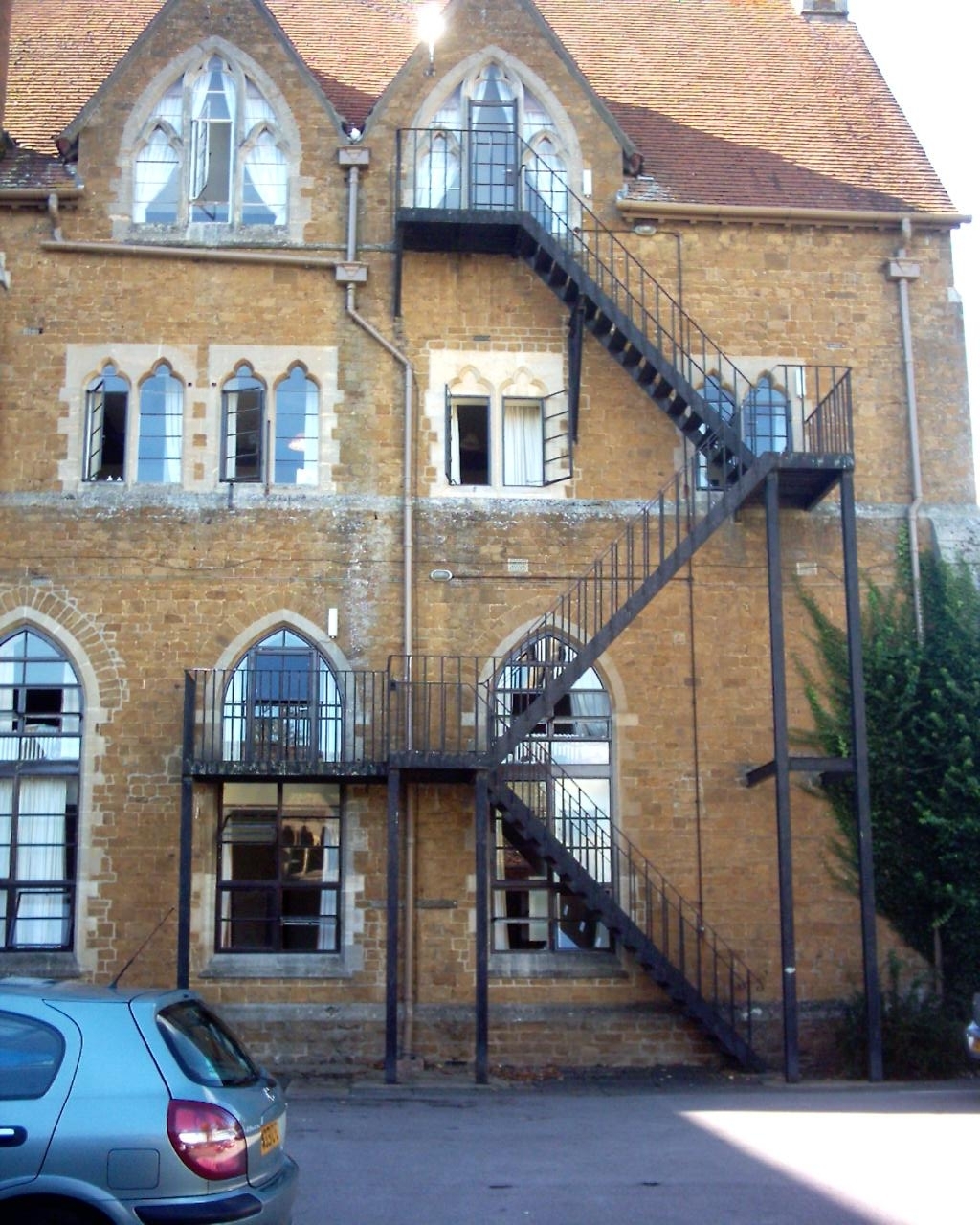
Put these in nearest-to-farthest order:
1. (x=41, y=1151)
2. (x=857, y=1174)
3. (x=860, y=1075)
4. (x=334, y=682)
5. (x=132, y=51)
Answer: (x=41, y=1151) < (x=857, y=1174) < (x=860, y=1075) < (x=334, y=682) < (x=132, y=51)

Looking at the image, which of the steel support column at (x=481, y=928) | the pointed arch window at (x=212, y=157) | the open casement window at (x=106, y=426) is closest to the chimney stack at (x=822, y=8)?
the pointed arch window at (x=212, y=157)

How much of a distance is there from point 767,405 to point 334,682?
6536 mm

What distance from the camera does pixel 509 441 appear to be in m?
18.1

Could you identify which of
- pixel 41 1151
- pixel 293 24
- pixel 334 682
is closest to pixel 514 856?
pixel 334 682

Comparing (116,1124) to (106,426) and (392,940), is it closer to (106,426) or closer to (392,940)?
(392,940)

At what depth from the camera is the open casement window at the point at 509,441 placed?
58.7 ft

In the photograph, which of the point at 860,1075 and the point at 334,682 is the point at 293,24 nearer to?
the point at 334,682

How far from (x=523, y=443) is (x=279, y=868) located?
5.94 meters

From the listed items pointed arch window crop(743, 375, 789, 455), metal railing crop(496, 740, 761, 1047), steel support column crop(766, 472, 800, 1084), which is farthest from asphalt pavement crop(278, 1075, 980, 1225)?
pointed arch window crop(743, 375, 789, 455)

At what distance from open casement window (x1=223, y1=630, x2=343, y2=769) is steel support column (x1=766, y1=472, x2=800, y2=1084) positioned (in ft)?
16.0

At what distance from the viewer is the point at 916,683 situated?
17141mm

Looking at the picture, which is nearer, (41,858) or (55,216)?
(41,858)

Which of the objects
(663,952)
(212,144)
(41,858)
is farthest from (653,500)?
(41,858)

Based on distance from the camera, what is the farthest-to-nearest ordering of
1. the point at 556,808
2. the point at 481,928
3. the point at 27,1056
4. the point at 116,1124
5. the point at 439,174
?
the point at 439,174 < the point at 556,808 < the point at 481,928 < the point at 27,1056 < the point at 116,1124
